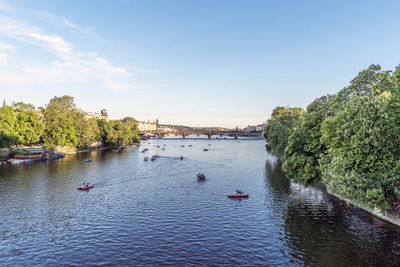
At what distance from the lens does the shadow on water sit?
30828 millimetres

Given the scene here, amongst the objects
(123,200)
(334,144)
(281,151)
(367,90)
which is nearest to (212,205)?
(123,200)

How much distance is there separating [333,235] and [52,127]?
13473 centimetres

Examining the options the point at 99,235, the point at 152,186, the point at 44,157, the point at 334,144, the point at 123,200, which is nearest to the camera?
the point at 99,235

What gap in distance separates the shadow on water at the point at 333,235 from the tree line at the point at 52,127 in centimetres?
11556

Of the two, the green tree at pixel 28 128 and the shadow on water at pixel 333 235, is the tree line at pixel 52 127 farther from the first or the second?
the shadow on water at pixel 333 235

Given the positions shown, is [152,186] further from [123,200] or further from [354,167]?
[354,167]

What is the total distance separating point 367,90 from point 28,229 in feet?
193

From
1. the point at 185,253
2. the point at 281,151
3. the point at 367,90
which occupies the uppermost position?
the point at 367,90

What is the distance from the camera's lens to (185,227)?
131ft

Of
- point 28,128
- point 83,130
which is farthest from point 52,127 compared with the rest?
point 83,130

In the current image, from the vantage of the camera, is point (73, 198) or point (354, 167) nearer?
point (354, 167)

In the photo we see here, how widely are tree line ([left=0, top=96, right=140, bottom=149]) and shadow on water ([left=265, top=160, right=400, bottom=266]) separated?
379 feet

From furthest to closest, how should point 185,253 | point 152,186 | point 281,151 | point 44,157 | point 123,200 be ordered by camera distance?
point 44,157
point 281,151
point 152,186
point 123,200
point 185,253

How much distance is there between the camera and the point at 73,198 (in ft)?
183
